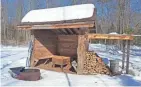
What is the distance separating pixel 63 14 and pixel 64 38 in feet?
7.12

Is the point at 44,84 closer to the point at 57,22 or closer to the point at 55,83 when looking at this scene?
the point at 55,83

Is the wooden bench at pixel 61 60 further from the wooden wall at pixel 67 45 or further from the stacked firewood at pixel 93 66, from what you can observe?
the stacked firewood at pixel 93 66

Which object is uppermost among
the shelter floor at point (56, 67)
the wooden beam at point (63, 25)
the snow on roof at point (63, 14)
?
the snow on roof at point (63, 14)

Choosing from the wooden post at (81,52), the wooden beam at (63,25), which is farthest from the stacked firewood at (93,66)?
the wooden beam at (63,25)

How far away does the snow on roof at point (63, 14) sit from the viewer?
1133cm

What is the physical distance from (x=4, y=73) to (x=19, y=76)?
1527 millimetres

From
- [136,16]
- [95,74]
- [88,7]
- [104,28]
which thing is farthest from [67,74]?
[104,28]

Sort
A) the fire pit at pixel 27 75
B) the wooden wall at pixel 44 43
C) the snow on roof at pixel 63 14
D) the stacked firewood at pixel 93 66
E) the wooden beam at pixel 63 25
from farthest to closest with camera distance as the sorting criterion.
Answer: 1. the wooden wall at pixel 44 43
2. the stacked firewood at pixel 93 66
3. the snow on roof at pixel 63 14
4. the wooden beam at pixel 63 25
5. the fire pit at pixel 27 75

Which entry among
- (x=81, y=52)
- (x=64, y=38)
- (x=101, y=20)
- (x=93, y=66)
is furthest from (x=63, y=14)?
(x=101, y=20)

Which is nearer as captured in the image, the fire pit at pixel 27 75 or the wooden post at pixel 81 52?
the fire pit at pixel 27 75

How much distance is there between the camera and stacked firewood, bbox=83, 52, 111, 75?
1197cm

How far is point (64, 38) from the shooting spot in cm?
1410

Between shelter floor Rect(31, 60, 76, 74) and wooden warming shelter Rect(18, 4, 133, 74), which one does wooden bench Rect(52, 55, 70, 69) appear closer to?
wooden warming shelter Rect(18, 4, 133, 74)

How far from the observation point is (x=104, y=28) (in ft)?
153
